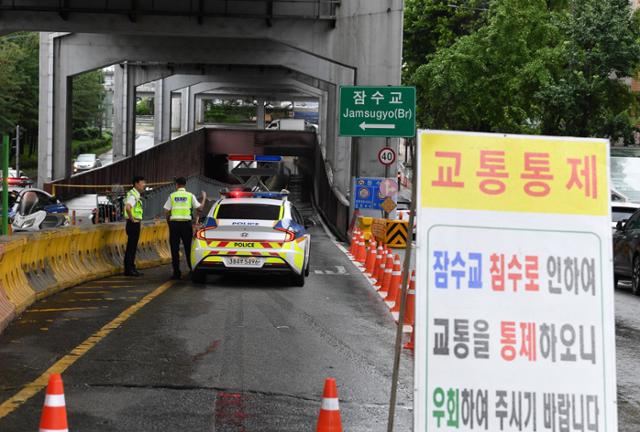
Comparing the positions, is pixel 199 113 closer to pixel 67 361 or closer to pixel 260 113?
pixel 260 113

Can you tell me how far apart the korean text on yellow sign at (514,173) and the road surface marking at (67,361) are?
3.69m

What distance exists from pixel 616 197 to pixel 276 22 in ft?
40.7

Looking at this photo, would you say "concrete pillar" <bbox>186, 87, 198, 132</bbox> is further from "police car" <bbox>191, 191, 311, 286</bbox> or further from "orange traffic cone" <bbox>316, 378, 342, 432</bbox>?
"orange traffic cone" <bbox>316, 378, 342, 432</bbox>

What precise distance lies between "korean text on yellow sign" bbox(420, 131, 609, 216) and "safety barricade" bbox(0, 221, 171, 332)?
24.1 feet

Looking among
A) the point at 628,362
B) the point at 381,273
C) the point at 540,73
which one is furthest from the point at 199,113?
the point at 628,362

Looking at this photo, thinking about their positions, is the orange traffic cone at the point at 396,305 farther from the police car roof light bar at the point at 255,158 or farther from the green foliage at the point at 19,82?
the police car roof light bar at the point at 255,158

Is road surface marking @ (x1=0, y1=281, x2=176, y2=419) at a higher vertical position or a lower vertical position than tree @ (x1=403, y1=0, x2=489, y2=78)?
lower

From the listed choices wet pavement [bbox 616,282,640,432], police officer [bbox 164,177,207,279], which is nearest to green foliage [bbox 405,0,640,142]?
wet pavement [bbox 616,282,640,432]

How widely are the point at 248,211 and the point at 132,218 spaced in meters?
2.14

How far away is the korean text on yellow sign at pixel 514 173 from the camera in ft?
20.0

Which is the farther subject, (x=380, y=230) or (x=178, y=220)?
(x=380, y=230)

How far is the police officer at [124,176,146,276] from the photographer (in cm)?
1912

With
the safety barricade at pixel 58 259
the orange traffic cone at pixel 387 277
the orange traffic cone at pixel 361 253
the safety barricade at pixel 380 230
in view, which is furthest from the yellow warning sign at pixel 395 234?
the orange traffic cone at pixel 387 277

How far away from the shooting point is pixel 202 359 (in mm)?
10523
